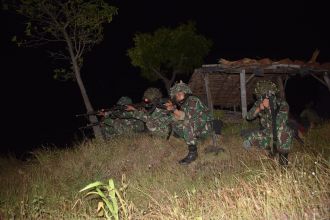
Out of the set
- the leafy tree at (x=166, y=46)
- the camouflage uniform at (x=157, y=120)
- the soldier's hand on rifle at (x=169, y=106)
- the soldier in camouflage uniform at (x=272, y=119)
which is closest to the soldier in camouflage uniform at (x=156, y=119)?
the camouflage uniform at (x=157, y=120)

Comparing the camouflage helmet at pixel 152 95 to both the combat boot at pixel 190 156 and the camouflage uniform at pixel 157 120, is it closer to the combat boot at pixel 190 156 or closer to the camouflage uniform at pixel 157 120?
the camouflage uniform at pixel 157 120

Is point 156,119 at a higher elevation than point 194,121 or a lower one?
lower

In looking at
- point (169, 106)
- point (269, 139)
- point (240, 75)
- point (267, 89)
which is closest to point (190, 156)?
point (169, 106)

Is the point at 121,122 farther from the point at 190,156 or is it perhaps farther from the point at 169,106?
the point at 190,156

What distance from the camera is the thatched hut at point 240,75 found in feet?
34.1

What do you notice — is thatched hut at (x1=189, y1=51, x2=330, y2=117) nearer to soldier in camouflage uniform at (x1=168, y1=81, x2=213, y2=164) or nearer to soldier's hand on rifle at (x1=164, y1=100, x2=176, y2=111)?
soldier in camouflage uniform at (x1=168, y1=81, x2=213, y2=164)

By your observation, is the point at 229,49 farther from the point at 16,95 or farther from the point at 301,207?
the point at 301,207

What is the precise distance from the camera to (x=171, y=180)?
6.55 metres

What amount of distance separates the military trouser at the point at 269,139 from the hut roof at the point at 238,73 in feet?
10.6

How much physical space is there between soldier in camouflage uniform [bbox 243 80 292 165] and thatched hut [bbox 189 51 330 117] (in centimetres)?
327

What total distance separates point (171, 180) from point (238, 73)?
645cm

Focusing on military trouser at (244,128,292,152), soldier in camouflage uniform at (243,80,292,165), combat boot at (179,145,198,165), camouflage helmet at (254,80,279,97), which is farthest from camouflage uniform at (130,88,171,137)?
camouflage helmet at (254,80,279,97)

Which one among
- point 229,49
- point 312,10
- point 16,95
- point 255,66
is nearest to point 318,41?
point 312,10

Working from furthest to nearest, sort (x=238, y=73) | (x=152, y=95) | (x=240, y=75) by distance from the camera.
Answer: (x=238, y=73), (x=240, y=75), (x=152, y=95)
